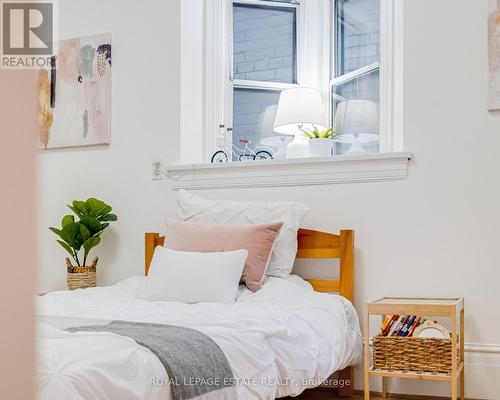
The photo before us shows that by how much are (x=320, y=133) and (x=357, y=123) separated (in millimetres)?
196

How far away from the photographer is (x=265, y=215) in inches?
115

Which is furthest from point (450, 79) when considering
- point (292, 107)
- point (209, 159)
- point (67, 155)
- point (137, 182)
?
point (67, 155)

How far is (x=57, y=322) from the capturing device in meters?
1.83

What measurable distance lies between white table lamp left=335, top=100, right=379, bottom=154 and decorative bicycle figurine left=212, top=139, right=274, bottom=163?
1.28 ft

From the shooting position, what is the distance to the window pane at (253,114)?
360 cm

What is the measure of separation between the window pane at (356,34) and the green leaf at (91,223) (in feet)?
4.87

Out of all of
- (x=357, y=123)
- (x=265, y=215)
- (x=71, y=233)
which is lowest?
(x=71, y=233)

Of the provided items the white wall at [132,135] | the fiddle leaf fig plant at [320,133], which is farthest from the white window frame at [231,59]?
the white wall at [132,135]

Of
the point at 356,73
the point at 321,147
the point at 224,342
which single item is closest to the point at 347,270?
the point at 321,147

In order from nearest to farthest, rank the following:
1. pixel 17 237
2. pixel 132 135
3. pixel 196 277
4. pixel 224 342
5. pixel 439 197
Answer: pixel 17 237 → pixel 224 342 → pixel 196 277 → pixel 439 197 → pixel 132 135

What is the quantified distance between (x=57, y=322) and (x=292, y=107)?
183 centimetres

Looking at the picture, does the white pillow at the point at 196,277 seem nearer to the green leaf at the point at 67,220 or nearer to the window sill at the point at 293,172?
the window sill at the point at 293,172

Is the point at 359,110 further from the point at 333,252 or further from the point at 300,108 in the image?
the point at 333,252

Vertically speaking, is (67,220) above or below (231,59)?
below
